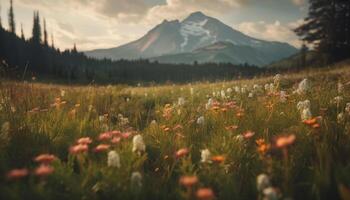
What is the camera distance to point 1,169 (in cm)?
349

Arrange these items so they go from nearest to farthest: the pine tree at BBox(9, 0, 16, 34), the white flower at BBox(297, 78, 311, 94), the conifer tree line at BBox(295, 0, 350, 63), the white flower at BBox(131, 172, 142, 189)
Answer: the white flower at BBox(131, 172, 142, 189), the white flower at BBox(297, 78, 311, 94), the conifer tree line at BBox(295, 0, 350, 63), the pine tree at BBox(9, 0, 16, 34)

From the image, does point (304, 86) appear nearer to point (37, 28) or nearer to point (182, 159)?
point (182, 159)

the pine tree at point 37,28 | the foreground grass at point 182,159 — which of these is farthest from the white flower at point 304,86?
the pine tree at point 37,28

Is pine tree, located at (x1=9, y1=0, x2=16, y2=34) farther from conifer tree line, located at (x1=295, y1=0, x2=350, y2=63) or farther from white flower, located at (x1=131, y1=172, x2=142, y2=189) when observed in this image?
white flower, located at (x1=131, y1=172, x2=142, y2=189)

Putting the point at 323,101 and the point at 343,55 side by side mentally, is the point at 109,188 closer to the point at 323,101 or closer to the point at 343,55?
the point at 323,101

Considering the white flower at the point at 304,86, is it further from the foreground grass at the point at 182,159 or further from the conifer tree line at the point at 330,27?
the conifer tree line at the point at 330,27

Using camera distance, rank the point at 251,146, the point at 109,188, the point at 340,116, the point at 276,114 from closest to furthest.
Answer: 1. the point at 109,188
2. the point at 251,146
3. the point at 340,116
4. the point at 276,114

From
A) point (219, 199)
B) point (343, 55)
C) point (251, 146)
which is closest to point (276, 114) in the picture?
point (251, 146)

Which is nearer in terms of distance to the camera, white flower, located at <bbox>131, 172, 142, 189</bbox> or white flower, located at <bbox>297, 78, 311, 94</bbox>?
white flower, located at <bbox>131, 172, 142, 189</bbox>

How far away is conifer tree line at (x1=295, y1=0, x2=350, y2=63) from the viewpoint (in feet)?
143

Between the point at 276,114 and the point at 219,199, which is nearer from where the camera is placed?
the point at 219,199

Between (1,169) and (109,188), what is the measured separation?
1149 millimetres

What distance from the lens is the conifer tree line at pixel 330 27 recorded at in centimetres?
4372

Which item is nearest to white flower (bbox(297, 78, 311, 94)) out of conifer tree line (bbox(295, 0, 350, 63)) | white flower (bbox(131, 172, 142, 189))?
white flower (bbox(131, 172, 142, 189))
